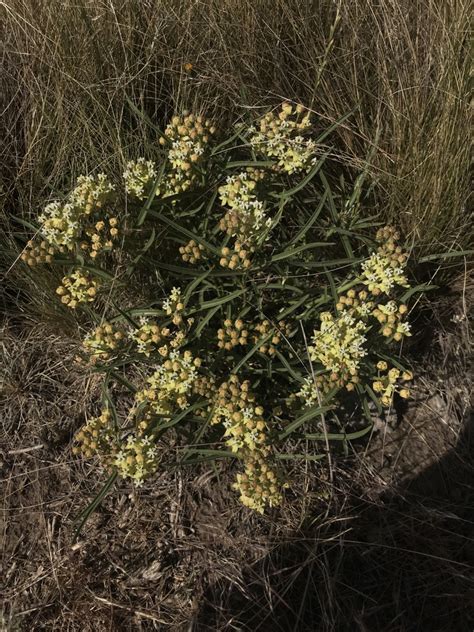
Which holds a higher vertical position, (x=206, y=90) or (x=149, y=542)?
(x=206, y=90)

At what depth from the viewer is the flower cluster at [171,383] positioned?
1.82m

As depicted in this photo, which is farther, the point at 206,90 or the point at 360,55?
the point at 206,90

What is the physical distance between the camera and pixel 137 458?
1754mm

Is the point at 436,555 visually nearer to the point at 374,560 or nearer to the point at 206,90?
the point at 374,560

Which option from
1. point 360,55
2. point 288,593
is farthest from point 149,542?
point 360,55

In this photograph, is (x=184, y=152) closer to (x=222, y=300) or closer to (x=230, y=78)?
(x=222, y=300)

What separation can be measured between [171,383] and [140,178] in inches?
30.6

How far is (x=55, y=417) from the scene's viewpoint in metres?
2.49

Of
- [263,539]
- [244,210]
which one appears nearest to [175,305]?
[244,210]

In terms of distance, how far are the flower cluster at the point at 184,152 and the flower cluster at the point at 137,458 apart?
3.00 ft

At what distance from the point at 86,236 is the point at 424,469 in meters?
1.66

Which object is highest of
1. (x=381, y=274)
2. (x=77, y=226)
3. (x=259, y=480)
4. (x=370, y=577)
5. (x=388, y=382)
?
(x=77, y=226)

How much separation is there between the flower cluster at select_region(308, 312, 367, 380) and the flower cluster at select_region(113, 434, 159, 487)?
63 centimetres

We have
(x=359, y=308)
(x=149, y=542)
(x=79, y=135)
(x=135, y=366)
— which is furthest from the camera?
(x=79, y=135)
